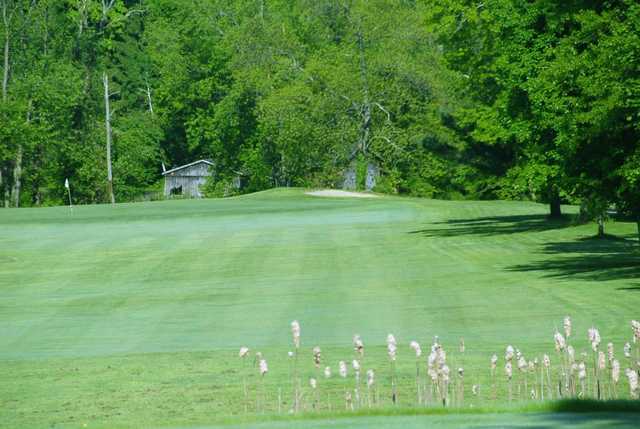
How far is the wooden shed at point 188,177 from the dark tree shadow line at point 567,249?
59426 millimetres

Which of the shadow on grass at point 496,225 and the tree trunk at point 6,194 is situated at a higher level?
the tree trunk at point 6,194

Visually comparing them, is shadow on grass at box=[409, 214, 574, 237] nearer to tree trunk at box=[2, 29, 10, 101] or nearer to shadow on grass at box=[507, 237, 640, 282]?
shadow on grass at box=[507, 237, 640, 282]

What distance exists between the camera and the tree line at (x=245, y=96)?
3140 inches

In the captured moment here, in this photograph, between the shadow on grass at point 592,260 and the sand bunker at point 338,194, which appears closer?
the shadow on grass at point 592,260

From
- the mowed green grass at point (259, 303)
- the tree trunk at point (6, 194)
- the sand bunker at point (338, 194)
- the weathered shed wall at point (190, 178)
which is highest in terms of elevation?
the weathered shed wall at point (190, 178)

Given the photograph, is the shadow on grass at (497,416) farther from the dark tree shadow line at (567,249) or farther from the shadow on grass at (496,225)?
the shadow on grass at (496,225)

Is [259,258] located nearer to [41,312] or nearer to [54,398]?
[41,312]

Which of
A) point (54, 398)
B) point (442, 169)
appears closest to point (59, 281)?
point (54, 398)

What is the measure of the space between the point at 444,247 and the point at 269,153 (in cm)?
6414

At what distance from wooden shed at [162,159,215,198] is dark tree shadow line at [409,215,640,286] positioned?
195 ft

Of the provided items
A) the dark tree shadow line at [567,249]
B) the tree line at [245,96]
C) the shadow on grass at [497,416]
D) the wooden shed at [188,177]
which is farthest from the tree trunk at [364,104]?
the shadow on grass at [497,416]

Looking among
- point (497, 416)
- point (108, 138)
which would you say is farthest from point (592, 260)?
point (108, 138)

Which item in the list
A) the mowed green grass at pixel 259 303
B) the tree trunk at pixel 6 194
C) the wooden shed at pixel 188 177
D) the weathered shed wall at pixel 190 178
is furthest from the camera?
the weathered shed wall at pixel 190 178

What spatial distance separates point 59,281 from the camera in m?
33.1
